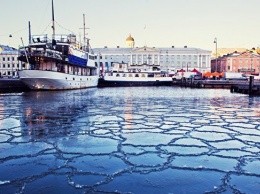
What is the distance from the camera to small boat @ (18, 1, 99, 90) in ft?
97.0

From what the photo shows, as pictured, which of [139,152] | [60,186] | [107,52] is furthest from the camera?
[107,52]

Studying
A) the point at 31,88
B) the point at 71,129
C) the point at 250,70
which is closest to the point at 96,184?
the point at 71,129

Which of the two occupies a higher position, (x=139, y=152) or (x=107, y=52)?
(x=107, y=52)

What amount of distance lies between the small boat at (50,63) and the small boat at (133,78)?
539 inches

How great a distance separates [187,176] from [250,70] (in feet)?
339

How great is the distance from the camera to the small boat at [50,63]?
97.0 ft

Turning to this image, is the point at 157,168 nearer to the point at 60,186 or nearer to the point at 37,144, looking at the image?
the point at 60,186

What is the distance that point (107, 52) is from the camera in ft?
359

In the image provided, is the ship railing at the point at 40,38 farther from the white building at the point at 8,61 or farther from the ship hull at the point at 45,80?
the white building at the point at 8,61

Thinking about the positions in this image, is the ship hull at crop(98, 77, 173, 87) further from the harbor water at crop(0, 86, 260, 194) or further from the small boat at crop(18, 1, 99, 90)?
the harbor water at crop(0, 86, 260, 194)

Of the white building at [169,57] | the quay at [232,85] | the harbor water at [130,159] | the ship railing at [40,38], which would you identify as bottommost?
the harbor water at [130,159]

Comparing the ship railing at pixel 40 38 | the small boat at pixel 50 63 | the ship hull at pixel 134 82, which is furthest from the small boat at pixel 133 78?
the ship railing at pixel 40 38

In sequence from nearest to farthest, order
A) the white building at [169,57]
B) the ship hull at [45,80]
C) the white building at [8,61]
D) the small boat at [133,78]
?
1. the ship hull at [45,80]
2. the small boat at [133,78]
3. the white building at [8,61]
4. the white building at [169,57]

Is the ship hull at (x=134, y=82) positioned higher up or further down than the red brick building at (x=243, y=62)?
further down
